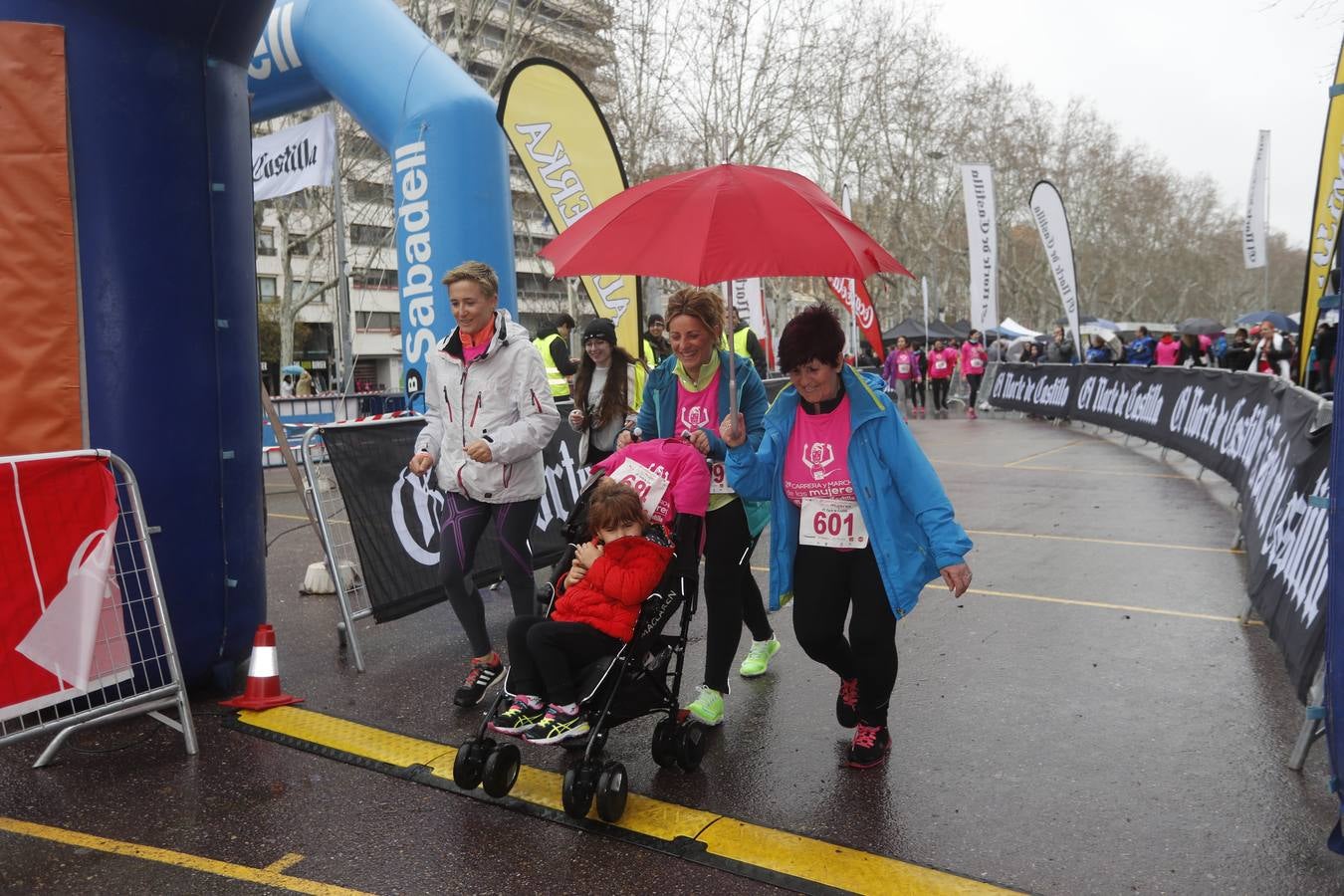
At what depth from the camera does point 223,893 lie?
306 centimetres

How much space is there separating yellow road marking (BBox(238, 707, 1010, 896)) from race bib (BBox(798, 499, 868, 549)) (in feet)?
3.49

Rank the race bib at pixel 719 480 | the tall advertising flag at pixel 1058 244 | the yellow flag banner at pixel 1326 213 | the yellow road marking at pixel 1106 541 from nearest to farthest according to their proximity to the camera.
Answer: the race bib at pixel 719 480
the yellow road marking at pixel 1106 541
the yellow flag banner at pixel 1326 213
the tall advertising flag at pixel 1058 244

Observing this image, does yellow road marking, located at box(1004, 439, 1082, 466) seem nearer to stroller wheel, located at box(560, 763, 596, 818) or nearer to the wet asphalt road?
the wet asphalt road

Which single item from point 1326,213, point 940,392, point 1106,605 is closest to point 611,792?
point 1106,605

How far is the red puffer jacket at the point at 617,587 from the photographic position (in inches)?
142

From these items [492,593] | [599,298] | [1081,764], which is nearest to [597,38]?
[599,298]

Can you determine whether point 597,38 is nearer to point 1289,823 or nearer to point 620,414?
point 620,414

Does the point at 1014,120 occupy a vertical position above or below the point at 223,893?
above

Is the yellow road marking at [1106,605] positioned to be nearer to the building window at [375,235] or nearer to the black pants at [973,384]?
the black pants at [973,384]

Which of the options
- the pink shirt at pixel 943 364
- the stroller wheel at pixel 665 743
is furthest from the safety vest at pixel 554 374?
the pink shirt at pixel 943 364

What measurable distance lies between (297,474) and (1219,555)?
653cm

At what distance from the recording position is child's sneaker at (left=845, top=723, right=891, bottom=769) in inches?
154

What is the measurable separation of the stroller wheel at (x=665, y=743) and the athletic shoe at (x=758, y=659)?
128 centimetres

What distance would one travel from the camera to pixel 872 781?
383 cm
